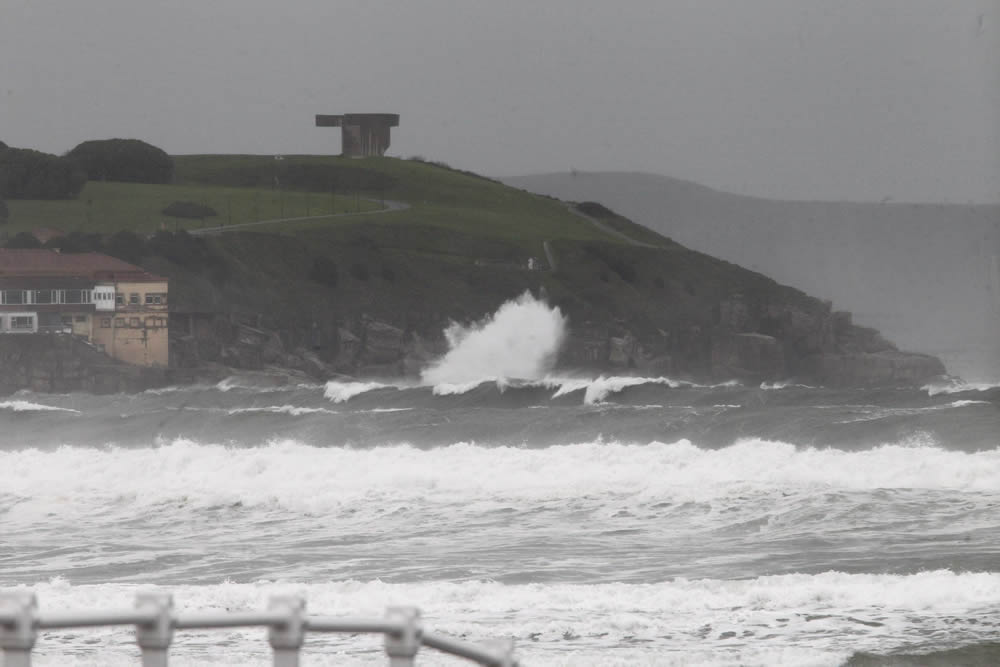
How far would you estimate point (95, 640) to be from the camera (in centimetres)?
1327

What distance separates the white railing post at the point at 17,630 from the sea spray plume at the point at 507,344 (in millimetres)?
91054

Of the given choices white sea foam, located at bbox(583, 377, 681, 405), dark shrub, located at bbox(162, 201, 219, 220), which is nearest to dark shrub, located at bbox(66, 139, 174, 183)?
dark shrub, located at bbox(162, 201, 219, 220)

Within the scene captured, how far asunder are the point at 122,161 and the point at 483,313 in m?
47.1

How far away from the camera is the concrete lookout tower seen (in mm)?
165875

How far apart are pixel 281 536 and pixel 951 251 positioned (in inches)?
4388

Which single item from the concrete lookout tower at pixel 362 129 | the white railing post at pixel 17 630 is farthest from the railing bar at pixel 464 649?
the concrete lookout tower at pixel 362 129

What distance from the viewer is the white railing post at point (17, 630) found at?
411cm

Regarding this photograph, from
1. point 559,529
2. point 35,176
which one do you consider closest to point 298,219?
point 35,176

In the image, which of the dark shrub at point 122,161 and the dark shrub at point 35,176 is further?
the dark shrub at point 122,161

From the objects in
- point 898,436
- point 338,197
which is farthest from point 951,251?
point 898,436

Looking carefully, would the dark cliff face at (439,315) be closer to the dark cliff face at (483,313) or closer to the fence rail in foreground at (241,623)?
the dark cliff face at (483,313)

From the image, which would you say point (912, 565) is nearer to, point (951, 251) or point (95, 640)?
point (95, 640)

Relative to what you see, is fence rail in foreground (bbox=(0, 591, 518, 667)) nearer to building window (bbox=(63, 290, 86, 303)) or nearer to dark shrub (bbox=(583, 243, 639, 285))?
building window (bbox=(63, 290, 86, 303))

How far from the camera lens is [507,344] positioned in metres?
106
